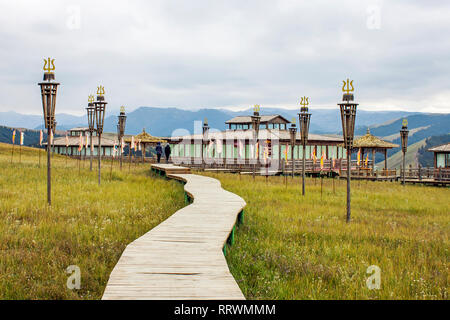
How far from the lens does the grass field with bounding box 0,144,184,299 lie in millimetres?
6465

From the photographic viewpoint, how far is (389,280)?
6629mm

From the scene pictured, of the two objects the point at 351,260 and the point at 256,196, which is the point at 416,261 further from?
the point at 256,196

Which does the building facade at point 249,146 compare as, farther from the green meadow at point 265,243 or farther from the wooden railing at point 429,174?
the green meadow at point 265,243

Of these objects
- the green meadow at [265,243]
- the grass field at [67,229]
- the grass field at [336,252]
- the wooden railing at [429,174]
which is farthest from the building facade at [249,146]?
the grass field at [336,252]

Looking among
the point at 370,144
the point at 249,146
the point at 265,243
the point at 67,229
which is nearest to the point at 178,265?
the point at 265,243

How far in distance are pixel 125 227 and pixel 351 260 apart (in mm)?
5445

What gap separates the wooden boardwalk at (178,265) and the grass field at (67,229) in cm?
96

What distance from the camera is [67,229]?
953 centimetres

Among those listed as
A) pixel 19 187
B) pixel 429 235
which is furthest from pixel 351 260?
pixel 19 187

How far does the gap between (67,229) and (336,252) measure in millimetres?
6175

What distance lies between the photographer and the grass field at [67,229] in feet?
21.2
